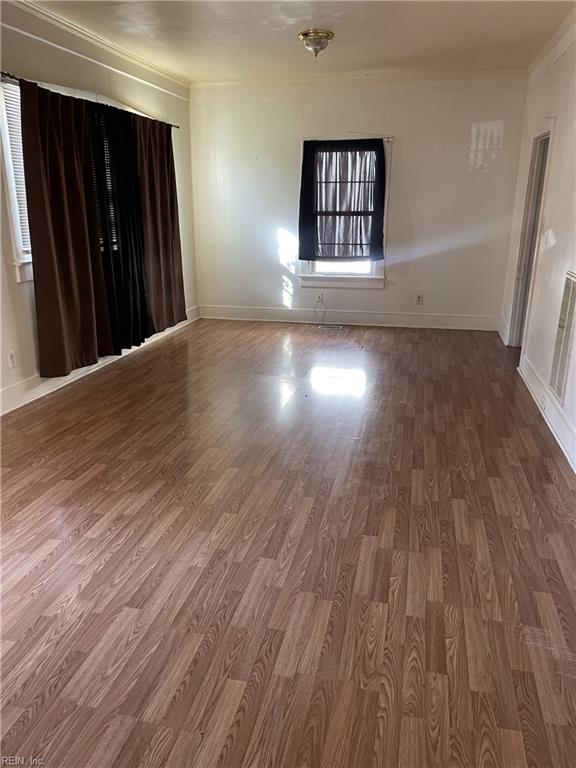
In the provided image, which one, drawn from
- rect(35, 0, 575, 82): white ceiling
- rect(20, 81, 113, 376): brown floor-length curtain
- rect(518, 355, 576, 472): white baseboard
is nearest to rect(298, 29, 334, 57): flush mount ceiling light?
rect(35, 0, 575, 82): white ceiling

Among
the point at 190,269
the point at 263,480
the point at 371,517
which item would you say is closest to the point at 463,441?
the point at 371,517

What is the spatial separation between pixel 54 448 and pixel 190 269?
3948 millimetres

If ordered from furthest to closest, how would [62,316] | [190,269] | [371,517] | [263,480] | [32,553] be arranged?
1. [190,269]
2. [62,316]
3. [263,480]
4. [371,517]
5. [32,553]

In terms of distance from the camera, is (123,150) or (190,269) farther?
(190,269)

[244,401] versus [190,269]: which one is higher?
[190,269]

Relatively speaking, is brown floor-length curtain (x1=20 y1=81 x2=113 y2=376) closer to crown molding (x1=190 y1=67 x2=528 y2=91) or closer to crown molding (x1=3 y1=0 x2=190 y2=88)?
crown molding (x1=3 y1=0 x2=190 y2=88)

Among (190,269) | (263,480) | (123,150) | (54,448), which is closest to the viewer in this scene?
(263,480)

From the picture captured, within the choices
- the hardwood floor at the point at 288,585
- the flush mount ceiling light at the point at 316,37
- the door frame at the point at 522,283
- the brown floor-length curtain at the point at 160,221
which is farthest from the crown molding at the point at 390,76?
the hardwood floor at the point at 288,585

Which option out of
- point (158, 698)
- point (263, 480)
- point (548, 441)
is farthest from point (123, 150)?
point (158, 698)

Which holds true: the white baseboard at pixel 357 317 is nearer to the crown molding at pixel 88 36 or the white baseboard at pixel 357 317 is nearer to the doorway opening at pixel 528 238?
the doorway opening at pixel 528 238

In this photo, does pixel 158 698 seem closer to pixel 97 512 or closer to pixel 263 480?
pixel 97 512

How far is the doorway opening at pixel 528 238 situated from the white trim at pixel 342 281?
159 cm

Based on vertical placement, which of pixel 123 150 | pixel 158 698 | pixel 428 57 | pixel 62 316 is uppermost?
pixel 428 57

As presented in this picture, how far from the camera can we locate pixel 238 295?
7.07 metres
